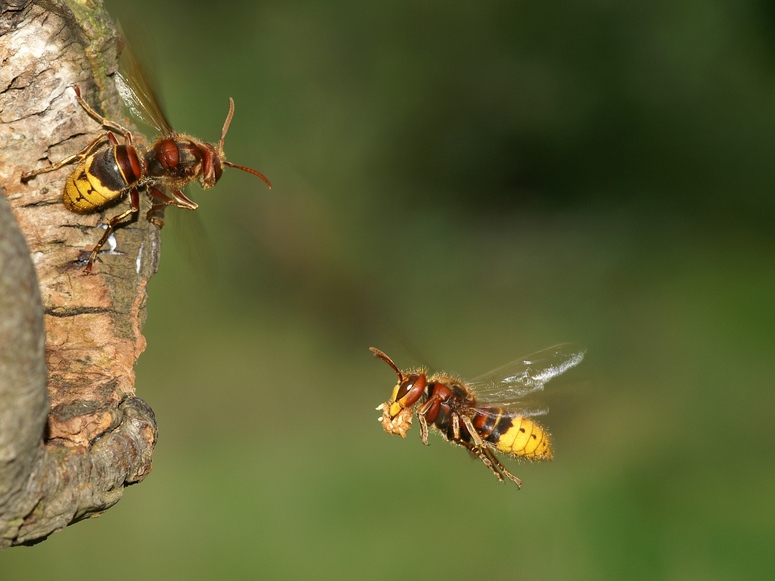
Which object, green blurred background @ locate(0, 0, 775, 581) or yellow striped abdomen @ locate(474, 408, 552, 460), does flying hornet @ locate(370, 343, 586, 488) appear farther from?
green blurred background @ locate(0, 0, 775, 581)

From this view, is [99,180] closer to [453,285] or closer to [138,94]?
[138,94]

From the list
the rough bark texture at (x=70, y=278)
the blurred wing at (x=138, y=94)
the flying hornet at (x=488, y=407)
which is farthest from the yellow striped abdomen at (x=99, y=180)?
the flying hornet at (x=488, y=407)

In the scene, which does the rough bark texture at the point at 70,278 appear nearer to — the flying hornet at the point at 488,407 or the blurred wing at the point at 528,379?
the flying hornet at the point at 488,407

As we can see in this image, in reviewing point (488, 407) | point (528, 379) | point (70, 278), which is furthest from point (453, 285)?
point (70, 278)

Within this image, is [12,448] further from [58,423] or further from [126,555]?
[126,555]

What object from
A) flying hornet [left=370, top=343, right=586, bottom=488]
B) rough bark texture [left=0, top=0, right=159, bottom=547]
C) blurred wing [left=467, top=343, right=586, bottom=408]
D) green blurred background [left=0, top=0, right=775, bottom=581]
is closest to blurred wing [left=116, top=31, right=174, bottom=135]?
rough bark texture [left=0, top=0, right=159, bottom=547]

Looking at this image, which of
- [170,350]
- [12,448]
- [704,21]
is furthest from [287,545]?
[704,21]
